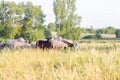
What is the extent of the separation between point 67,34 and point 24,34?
44.0ft

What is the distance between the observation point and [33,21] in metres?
71.8

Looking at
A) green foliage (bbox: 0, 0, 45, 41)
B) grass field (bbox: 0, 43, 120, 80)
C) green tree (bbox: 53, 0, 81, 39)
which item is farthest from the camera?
green foliage (bbox: 0, 0, 45, 41)

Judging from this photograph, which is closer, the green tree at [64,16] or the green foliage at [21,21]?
the green tree at [64,16]

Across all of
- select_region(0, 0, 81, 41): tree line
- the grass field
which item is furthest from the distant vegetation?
the grass field

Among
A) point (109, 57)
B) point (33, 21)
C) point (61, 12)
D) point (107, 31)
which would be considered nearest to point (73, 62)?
point (109, 57)

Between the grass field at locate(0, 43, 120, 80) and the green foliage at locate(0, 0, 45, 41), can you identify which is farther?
the green foliage at locate(0, 0, 45, 41)

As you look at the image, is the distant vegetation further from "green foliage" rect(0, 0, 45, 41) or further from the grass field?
the grass field

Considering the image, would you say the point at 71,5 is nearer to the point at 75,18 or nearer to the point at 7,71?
the point at 75,18

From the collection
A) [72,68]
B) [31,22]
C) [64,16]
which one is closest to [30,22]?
[31,22]

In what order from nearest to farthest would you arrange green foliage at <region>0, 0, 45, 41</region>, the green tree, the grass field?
the grass field → the green tree → green foliage at <region>0, 0, 45, 41</region>

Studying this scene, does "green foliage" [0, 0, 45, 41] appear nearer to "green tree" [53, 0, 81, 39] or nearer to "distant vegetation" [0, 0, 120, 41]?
"distant vegetation" [0, 0, 120, 41]

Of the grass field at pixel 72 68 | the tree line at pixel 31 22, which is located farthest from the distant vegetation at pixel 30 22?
the grass field at pixel 72 68

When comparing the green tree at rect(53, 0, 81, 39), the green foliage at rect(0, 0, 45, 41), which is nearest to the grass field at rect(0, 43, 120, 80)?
the green tree at rect(53, 0, 81, 39)

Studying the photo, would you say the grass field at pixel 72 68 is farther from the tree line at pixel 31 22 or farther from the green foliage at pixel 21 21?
the green foliage at pixel 21 21
